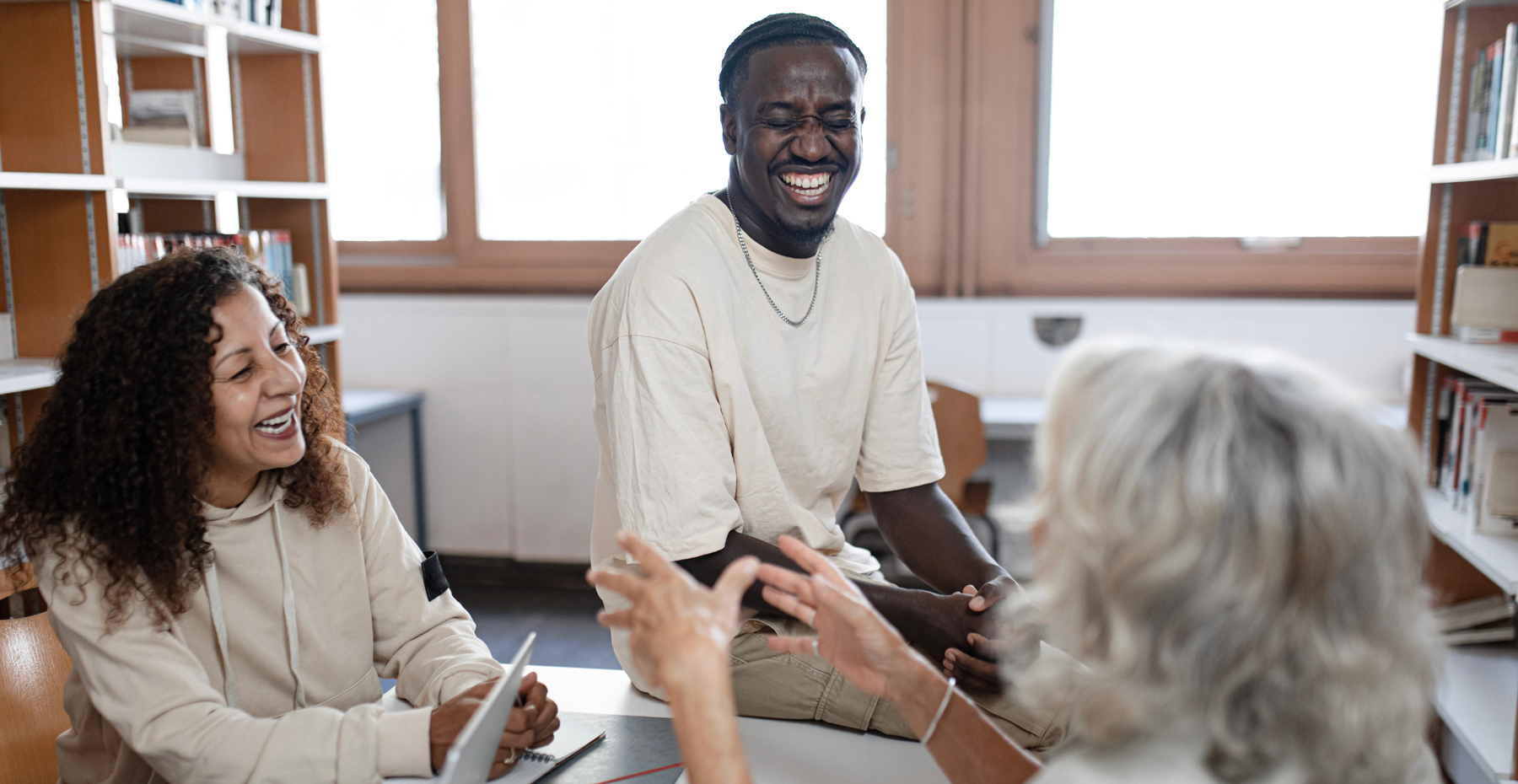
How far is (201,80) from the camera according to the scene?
9.42 feet

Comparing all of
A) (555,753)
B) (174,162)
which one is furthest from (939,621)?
(174,162)

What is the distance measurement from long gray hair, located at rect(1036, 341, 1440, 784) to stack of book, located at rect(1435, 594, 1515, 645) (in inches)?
72.5

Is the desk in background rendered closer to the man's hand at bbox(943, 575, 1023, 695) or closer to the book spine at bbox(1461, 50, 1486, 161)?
the book spine at bbox(1461, 50, 1486, 161)

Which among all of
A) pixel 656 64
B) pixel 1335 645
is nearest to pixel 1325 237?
pixel 656 64

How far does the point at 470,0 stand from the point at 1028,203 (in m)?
2.09

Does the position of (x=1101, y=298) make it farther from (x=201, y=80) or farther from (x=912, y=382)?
(x=201, y=80)

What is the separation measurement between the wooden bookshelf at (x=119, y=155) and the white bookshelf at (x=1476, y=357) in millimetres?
2437

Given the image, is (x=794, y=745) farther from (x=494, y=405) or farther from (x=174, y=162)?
(x=494, y=405)

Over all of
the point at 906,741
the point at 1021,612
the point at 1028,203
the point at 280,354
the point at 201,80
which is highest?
the point at 201,80

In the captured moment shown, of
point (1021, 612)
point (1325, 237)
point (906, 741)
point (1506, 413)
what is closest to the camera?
point (1021, 612)

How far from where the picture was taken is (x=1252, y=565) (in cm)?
68

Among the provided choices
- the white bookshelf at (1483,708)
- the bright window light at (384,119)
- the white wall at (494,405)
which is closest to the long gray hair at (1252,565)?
the white bookshelf at (1483,708)

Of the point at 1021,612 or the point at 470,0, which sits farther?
the point at 470,0

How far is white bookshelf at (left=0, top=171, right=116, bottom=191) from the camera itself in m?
2.05
